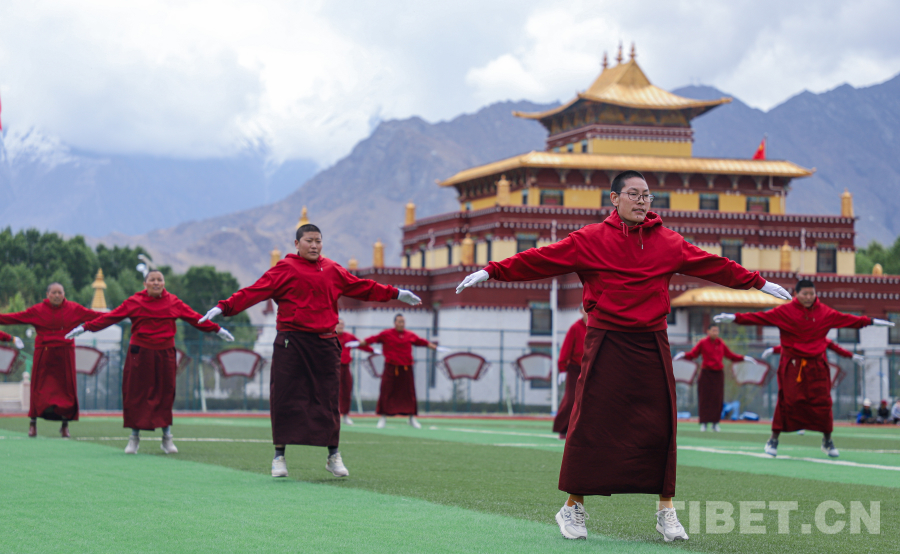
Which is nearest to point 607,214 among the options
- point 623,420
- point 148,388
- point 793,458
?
point 793,458

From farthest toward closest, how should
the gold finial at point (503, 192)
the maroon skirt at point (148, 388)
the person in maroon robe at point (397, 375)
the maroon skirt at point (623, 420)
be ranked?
the gold finial at point (503, 192) → the person in maroon robe at point (397, 375) → the maroon skirt at point (148, 388) → the maroon skirt at point (623, 420)

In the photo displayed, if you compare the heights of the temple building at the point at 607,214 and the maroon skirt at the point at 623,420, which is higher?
the temple building at the point at 607,214

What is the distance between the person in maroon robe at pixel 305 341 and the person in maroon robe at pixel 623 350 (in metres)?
2.86

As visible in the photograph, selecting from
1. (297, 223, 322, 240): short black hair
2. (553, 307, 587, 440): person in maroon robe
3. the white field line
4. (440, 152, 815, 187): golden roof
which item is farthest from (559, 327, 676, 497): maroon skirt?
(440, 152, 815, 187): golden roof

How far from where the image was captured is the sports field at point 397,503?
5906 millimetres

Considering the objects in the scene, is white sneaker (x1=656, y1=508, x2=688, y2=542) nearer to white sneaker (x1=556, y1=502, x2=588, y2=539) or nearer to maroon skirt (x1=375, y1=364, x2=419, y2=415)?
white sneaker (x1=556, y1=502, x2=588, y2=539)

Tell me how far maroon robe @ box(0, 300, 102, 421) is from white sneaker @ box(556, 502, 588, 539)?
31.3 ft

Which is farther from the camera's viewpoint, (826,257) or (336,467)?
(826,257)

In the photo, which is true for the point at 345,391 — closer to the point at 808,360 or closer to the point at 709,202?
the point at 808,360

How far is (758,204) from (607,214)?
9.24m

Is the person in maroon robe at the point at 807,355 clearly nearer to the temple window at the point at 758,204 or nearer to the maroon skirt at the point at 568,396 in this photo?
the maroon skirt at the point at 568,396

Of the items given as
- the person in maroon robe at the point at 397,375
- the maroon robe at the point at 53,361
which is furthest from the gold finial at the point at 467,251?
the maroon robe at the point at 53,361

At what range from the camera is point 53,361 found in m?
14.4

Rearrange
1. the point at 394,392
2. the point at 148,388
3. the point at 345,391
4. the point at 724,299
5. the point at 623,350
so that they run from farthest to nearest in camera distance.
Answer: the point at 724,299 → the point at 345,391 → the point at 394,392 → the point at 148,388 → the point at 623,350
